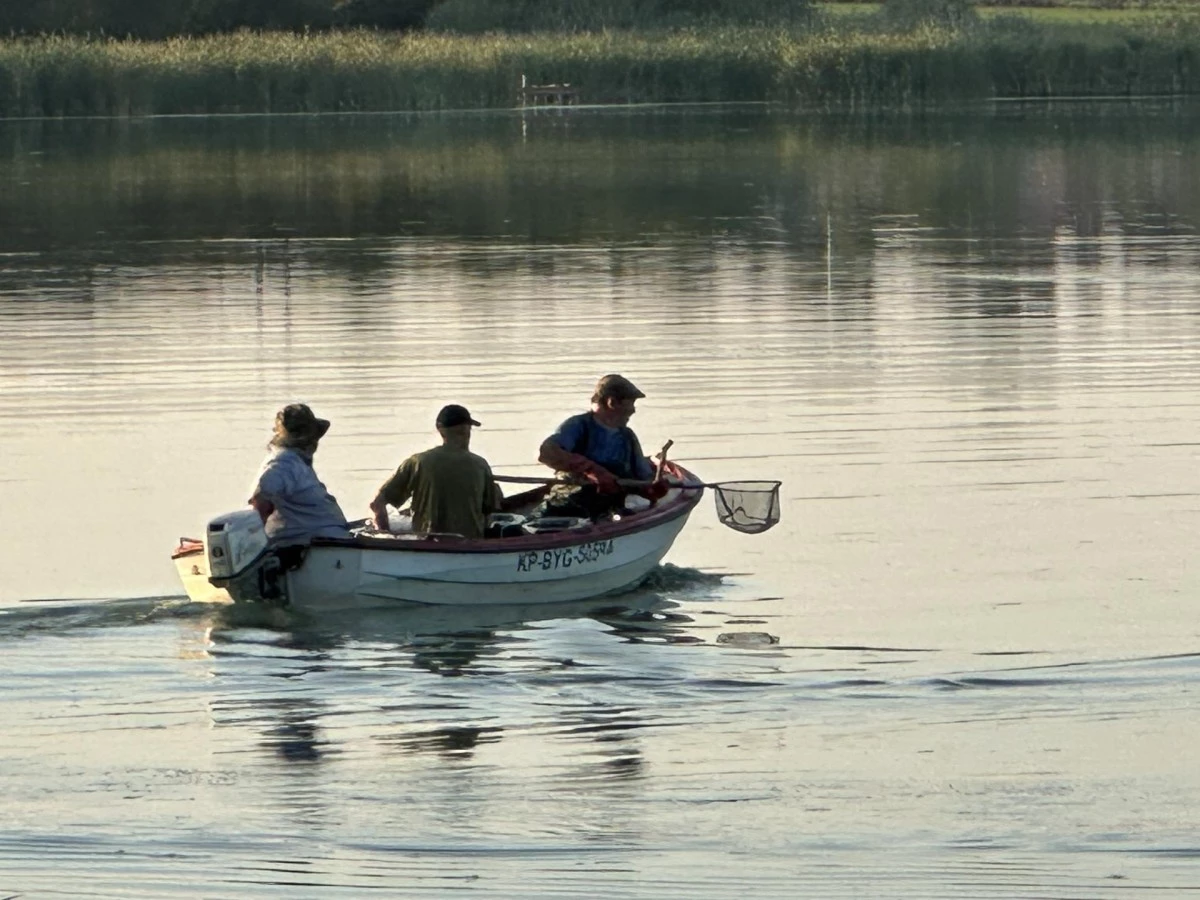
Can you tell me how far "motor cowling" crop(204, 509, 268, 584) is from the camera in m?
12.6

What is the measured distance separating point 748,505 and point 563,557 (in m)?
1.36

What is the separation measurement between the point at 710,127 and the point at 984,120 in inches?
252

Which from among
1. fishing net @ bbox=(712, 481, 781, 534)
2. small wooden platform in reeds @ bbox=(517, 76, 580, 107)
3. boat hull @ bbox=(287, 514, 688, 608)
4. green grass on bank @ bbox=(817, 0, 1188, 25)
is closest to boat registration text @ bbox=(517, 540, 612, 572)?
boat hull @ bbox=(287, 514, 688, 608)

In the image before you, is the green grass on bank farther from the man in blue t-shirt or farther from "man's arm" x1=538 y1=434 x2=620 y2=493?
"man's arm" x1=538 y1=434 x2=620 y2=493

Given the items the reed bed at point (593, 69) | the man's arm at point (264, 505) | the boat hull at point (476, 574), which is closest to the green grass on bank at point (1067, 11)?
the reed bed at point (593, 69)

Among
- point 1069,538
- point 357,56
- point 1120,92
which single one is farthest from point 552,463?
point 1120,92

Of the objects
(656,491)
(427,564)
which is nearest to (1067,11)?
(656,491)

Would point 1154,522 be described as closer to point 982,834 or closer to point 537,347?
point 982,834

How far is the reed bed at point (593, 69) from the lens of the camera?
57.0 meters

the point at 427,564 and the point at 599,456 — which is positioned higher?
the point at 599,456

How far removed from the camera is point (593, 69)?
6219 centimetres

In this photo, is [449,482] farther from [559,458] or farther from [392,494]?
[559,458]

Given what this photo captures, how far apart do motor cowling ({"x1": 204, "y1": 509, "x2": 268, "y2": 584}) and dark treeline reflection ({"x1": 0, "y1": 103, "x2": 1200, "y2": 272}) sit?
695 inches

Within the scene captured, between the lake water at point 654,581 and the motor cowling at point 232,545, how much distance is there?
0.36 m
